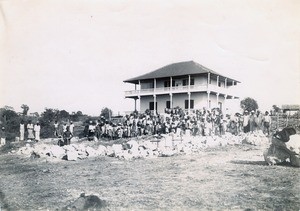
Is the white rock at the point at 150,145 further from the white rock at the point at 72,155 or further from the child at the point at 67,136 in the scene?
the child at the point at 67,136

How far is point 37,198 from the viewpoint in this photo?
3.02 m

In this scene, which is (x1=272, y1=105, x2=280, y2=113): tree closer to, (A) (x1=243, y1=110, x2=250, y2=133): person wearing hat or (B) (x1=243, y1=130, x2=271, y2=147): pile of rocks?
(B) (x1=243, y1=130, x2=271, y2=147): pile of rocks

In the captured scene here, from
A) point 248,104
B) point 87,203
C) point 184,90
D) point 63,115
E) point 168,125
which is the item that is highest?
point 184,90

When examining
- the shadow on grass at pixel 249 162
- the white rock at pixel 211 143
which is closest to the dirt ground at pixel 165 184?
the shadow on grass at pixel 249 162

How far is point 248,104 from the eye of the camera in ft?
12.8

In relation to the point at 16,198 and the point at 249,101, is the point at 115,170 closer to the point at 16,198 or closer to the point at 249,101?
the point at 16,198

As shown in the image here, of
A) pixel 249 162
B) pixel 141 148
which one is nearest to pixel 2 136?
pixel 141 148

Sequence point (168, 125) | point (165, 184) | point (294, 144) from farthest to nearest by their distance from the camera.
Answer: point (168, 125), point (294, 144), point (165, 184)

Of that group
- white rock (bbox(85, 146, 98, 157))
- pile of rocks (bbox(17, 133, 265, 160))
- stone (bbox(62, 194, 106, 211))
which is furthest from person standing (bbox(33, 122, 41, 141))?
stone (bbox(62, 194, 106, 211))

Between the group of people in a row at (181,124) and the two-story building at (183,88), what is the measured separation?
0.17m

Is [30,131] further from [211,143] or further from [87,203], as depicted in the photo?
[211,143]

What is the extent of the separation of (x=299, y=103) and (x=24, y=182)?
2.76m

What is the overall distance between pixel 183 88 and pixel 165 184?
236 centimetres

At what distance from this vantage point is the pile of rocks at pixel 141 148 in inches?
155
